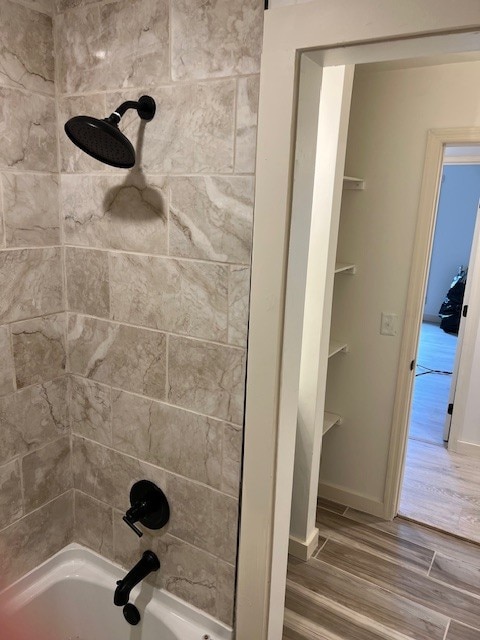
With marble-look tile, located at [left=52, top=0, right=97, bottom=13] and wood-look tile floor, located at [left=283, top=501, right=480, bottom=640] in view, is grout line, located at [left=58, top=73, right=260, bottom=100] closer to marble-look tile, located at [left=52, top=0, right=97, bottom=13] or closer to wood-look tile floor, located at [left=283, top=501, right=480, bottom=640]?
marble-look tile, located at [left=52, top=0, right=97, bottom=13]

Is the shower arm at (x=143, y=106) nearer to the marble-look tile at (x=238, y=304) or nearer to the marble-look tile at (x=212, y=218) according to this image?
the marble-look tile at (x=212, y=218)

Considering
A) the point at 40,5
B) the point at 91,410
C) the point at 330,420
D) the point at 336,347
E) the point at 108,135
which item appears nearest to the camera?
the point at 108,135

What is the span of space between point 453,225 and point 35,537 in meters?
7.11

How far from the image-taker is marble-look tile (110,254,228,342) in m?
1.19

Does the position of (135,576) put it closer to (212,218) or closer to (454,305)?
(212,218)

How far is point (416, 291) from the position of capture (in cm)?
238

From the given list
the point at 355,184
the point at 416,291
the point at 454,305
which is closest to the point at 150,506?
the point at 416,291

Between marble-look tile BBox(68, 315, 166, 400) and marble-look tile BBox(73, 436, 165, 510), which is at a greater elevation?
marble-look tile BBox(68, 315, 166, 400)

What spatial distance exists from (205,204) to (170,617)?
50.7 inches

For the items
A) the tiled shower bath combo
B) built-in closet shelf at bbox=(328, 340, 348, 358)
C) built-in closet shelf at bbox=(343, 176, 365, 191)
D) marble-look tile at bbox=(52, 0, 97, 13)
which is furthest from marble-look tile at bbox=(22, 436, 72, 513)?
built-in closet shelf at bbox=(343, 176, 365, 191)

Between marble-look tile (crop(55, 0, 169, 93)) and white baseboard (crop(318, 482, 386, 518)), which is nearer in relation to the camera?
marble-look tile (crop(55, 0, 169, 93))

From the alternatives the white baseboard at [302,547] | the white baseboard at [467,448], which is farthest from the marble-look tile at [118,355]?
the white baseboard at [467,448]

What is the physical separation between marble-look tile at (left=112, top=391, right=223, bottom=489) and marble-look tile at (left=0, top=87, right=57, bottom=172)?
0.73m

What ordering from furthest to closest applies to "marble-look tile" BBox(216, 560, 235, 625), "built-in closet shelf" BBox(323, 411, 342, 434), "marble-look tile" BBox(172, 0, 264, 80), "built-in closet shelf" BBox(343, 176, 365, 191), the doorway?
the doorway, "built-in closet shelf" BBox(323, 411, 342, 434), "built-in closet shelf" BBox(343, 176, 365, 191), "marble-look tile" BBox(216, 560, 235, 625), "marble-look tile" BBox(172, 0, 264, 80)
